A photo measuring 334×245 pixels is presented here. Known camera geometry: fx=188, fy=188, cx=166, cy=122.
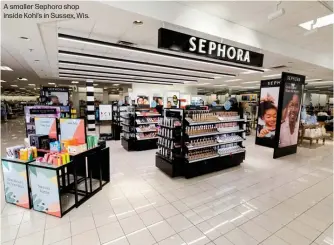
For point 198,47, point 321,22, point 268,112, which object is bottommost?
point 268,112

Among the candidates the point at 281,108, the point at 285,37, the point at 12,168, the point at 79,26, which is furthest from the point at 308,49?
the point at 12,168

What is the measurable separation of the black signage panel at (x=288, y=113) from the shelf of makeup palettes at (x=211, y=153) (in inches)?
70.6

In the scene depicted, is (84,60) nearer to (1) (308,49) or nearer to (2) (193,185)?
(2) (193,185)

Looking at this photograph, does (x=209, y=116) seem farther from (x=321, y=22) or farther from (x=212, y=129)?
(x=321, y=22)

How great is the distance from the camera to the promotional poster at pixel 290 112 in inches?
237

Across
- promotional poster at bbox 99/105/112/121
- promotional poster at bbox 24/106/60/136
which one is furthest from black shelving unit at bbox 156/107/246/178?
promotional poster at bbox 99/105/112/121

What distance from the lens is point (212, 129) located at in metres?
4.87

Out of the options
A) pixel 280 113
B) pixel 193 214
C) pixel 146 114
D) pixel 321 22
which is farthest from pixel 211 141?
pixel 321 22

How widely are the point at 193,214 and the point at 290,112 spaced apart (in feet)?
17.0

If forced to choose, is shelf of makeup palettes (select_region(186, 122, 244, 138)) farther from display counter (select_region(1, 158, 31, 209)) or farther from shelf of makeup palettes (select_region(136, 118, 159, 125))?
display counter (select_region(1, 158, 31, 209))

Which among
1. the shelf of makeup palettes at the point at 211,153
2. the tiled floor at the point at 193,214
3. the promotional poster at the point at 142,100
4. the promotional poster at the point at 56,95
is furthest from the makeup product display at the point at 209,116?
the promotional poster at the point at 56,95

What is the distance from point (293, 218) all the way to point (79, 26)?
522 cm

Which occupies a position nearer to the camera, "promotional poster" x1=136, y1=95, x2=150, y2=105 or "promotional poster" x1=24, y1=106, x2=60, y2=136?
"promotional poster" x1=24, y1=106, x2=60, y2=136

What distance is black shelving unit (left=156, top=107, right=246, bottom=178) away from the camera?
14.6 ft
